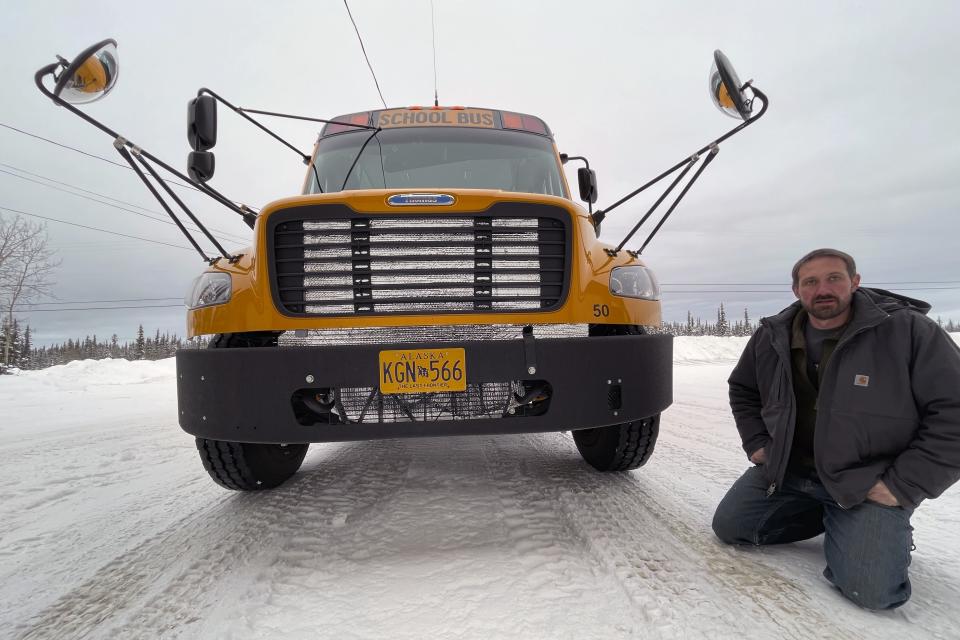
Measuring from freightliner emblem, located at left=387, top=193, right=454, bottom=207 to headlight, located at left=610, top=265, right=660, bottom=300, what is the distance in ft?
3.06

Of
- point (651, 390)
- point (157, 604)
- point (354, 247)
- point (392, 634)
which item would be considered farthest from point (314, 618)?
point (651, 390)

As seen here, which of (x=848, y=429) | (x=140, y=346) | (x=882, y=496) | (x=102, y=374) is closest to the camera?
(x=882, y=496)

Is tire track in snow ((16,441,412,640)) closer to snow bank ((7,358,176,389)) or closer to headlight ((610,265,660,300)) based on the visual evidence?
headlight ((610,265,660,300))

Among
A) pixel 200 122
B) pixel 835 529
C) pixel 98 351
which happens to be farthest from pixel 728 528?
pixel 98 351

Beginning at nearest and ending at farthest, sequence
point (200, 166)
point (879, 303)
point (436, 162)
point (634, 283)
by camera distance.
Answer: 1. point (879, 303)
2. point (200, 166)
3. point (634, 283)
4. point (436, 162)

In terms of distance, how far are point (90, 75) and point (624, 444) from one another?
329cm

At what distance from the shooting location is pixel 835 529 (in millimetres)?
1985

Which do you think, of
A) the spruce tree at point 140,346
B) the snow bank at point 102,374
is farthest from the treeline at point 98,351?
the snow bank at point 102,374

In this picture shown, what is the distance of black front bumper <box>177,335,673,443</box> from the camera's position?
2.13m

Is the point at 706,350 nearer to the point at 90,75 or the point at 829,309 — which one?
the point at 829,309

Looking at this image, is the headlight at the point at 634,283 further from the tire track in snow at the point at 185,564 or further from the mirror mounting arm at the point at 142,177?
the mirror mounting arm at the point at 142,177

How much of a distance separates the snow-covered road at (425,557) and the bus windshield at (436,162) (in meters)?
2.08

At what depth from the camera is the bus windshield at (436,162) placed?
3660 millimetres

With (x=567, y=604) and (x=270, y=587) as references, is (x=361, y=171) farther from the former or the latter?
(x=567, y=604)
